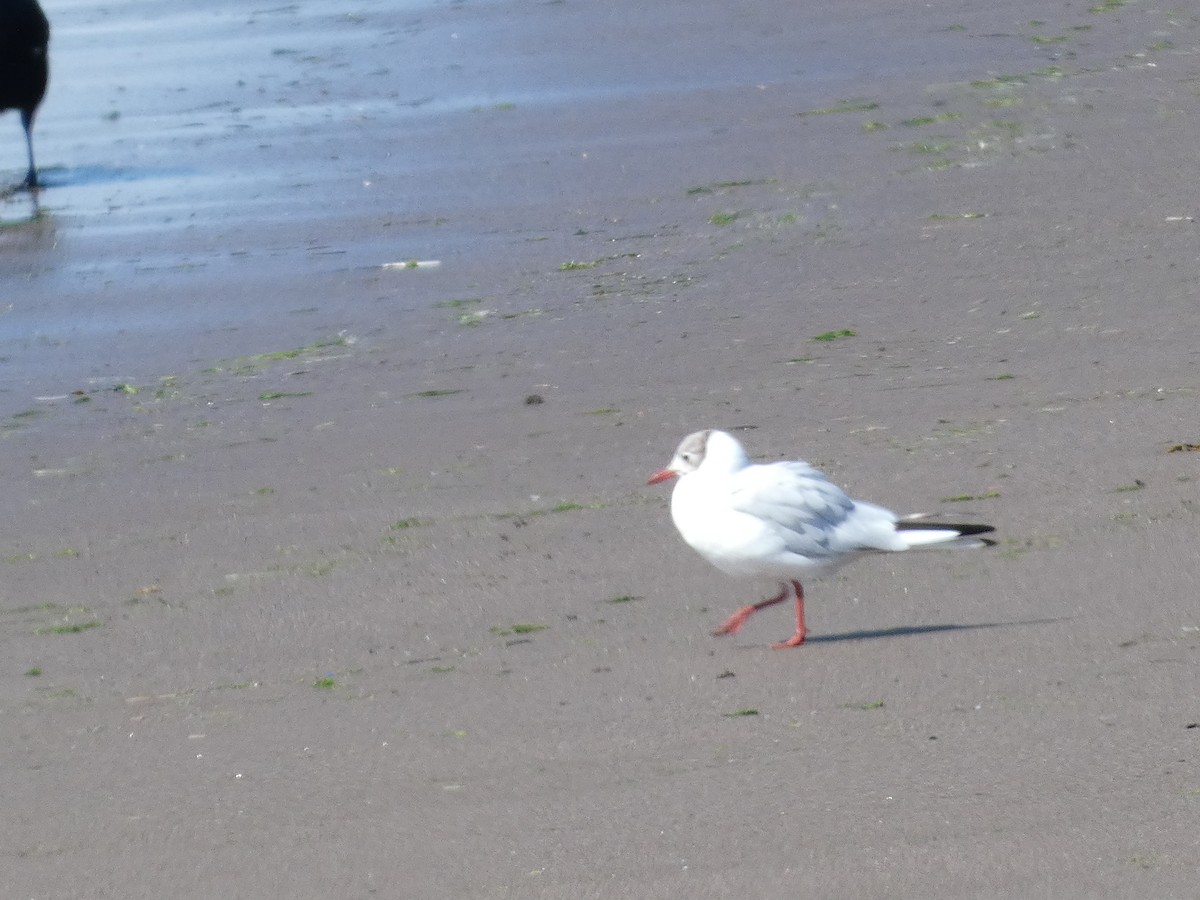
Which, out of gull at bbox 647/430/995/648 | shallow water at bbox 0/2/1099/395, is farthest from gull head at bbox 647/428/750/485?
shallow water at bbox 0/2/1099/395

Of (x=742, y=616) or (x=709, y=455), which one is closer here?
(x=742, y=616)

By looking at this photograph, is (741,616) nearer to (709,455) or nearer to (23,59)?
(709,455)

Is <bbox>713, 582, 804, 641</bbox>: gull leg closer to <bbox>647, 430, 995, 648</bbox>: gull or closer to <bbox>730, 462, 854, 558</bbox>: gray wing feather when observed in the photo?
<bbox>647, 430, 995, 648</bbox>: gull

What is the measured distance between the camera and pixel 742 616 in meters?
5.03

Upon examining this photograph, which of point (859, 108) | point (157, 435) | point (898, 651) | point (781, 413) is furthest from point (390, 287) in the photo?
point (898, 651)

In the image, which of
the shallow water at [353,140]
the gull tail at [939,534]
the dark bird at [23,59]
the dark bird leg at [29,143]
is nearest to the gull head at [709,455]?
the gull tail at [939,534]

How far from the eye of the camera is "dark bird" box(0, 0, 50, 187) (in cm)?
1261

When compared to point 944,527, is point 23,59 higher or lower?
higher

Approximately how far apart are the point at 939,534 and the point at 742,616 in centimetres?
56


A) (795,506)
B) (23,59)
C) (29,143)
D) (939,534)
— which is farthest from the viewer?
(23,59)

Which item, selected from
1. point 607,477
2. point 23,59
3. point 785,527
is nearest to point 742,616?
point 785,527

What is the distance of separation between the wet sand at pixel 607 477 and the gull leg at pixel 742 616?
0.21ft

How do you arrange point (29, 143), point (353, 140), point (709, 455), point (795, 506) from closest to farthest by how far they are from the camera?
point (795, 506)
point (709, 455)
point (353, 140)
point (29, 143)

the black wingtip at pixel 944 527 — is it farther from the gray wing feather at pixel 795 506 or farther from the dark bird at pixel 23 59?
the dark bird at pixel 23 59
